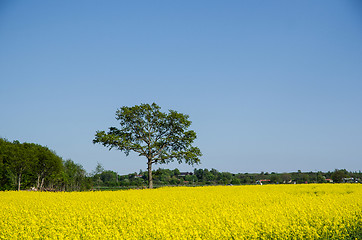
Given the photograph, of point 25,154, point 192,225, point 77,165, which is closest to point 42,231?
point 192,225

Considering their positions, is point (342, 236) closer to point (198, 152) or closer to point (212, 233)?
point (212, 233)

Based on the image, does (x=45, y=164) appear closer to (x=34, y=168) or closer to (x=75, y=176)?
(x=34, y=168)

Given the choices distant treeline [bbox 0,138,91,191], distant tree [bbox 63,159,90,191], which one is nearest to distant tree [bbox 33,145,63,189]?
distant treeline [bbox 0,138,91,191]

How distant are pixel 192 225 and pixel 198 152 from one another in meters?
36.3

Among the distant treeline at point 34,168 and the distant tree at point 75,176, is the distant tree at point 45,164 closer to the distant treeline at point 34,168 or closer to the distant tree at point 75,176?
the distant treeline at point 34,168

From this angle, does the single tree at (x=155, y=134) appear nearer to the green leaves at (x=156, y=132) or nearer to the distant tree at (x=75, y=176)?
the green leaves at (x=156, y=132)

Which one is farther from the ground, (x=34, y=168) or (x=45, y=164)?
(x=45, y=164)

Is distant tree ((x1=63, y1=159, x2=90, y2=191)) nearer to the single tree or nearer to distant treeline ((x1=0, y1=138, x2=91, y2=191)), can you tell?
distant treeline ((x1=0, y1=138, x2=91, y2=191))

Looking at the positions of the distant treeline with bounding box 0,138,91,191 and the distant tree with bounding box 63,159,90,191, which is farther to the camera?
the distant tree with bounding box 63,159,90,191

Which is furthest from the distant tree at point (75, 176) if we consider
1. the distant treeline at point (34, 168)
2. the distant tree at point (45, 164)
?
the distant tree at point (45, 164)

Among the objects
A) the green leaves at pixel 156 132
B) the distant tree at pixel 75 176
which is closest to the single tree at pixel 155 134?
the green leaves at pixel 156 132

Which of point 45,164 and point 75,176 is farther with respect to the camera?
point 75,176

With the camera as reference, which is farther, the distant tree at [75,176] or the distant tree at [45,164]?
the distant tree at [75,176]

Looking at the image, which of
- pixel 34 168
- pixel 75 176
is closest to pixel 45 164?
pixel 34 168
